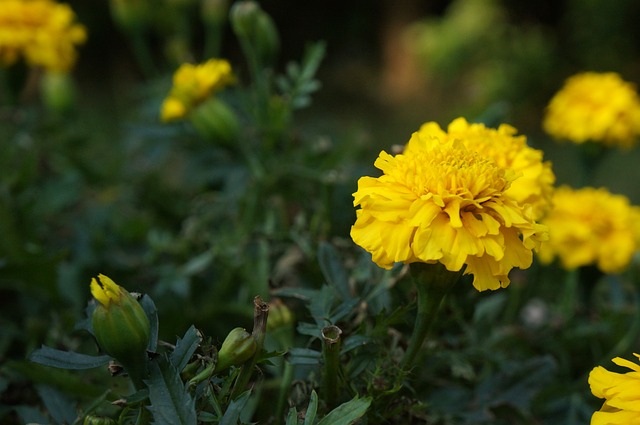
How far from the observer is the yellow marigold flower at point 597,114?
117cm

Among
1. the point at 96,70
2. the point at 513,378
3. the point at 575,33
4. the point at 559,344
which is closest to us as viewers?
the point at 513,378

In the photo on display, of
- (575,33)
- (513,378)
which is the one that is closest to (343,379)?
(513,378)

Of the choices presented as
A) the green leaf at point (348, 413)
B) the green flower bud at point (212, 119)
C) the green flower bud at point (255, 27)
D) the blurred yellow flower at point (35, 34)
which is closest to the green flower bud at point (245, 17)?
the green flower bud at point (255, 27)

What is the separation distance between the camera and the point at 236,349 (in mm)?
527

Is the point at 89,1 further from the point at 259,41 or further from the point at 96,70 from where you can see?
the point at 259,41

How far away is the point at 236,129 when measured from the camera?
999 millimetres

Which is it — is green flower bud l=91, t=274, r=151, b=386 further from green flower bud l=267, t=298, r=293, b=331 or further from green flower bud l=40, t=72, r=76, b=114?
green flower bud l=40, t=72, r=76, b=114

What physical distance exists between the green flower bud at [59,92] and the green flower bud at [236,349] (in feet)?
3.03

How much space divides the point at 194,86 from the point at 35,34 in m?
0.36

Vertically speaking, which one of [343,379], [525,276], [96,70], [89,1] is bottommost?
[96,70]

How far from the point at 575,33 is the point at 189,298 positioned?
4.16 m

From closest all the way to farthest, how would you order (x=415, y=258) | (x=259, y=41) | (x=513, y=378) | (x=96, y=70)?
(x=415, y=258)
(x=513, y=378)
(x=259, y=41)
(x=96, y=70)

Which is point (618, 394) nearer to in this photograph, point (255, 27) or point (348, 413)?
point (348, 413)

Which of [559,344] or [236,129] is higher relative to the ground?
[236,129]
